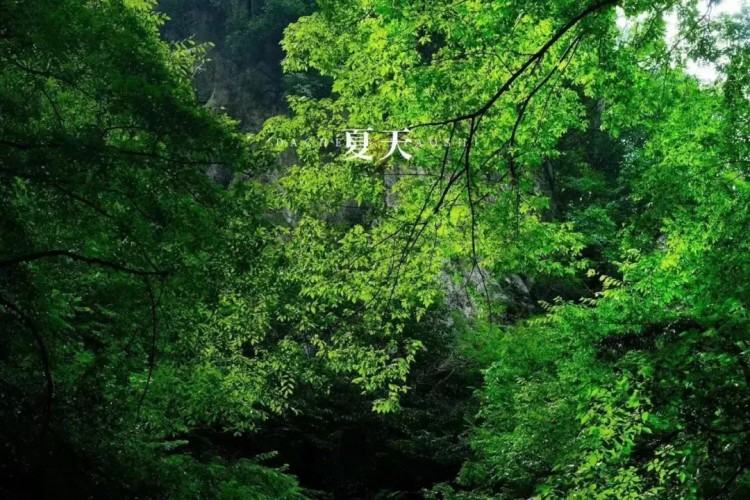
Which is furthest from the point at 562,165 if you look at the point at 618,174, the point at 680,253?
the point at 680,253

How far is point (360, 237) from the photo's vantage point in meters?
6.32

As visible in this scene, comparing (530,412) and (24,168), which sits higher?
(24,168)

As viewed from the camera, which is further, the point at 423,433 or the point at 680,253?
the point at 423,433

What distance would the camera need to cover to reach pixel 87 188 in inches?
120

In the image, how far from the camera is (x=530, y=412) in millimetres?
6188

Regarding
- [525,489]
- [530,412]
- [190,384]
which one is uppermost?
[190,384]

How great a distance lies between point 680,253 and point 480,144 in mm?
2229

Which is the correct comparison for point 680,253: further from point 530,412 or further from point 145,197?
point 145,197

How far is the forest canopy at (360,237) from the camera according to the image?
3.21 metres

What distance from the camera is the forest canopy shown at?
3213 mm

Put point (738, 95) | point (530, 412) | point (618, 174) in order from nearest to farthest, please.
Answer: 1. point (738, 95)
2. point (530, 412)
3. point (618, 174)

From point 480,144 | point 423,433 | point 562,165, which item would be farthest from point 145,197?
point 562,165

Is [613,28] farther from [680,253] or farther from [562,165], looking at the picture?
[562,165]

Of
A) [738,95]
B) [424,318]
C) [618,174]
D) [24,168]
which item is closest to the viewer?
[24,168]
